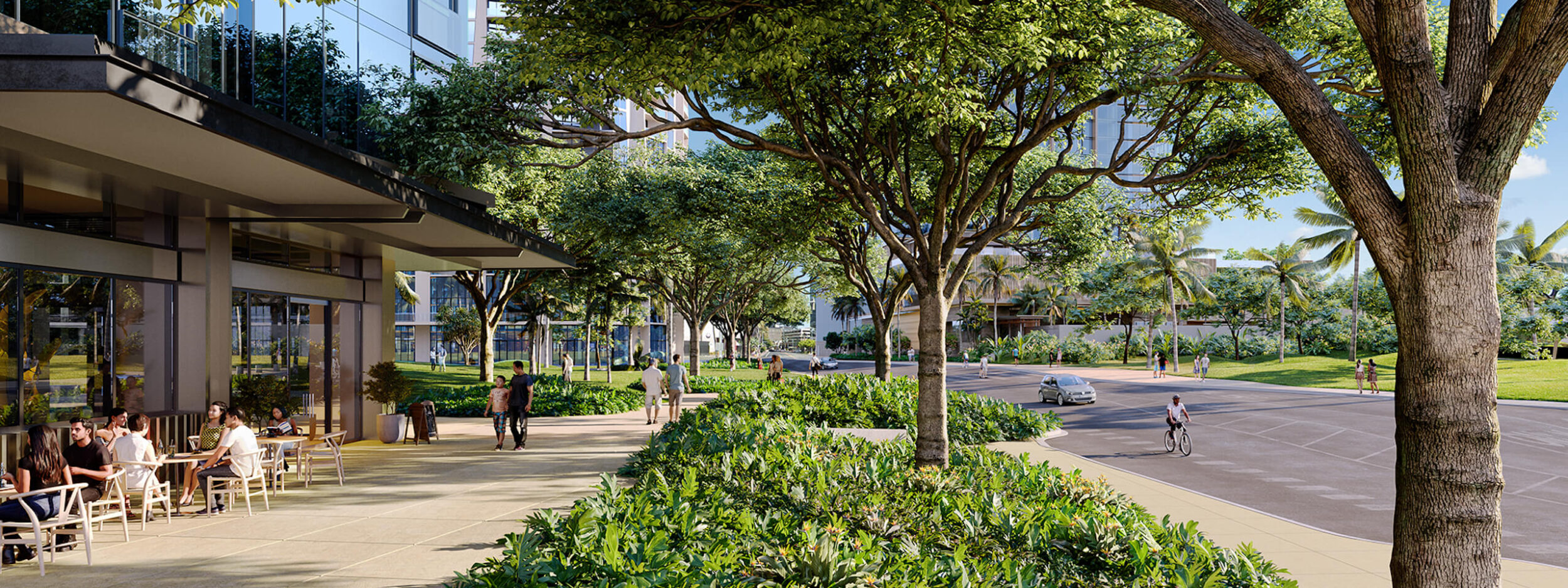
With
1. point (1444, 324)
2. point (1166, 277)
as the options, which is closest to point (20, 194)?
point (1444, 324)

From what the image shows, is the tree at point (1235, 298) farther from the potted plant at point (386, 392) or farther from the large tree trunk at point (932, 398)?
the potted plant at point (386, 392)

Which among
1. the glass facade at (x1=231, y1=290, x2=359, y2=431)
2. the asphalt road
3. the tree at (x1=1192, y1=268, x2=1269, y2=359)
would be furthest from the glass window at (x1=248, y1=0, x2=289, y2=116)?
the tree at (x1=1192, y1=268, x2=1269, y2=359)

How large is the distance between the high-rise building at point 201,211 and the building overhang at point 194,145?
0.07 ft

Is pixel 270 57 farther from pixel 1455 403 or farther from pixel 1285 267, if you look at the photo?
pixel 1285 267

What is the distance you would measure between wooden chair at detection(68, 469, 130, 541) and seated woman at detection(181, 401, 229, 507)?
2.32 ft

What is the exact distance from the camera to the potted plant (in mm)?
16969

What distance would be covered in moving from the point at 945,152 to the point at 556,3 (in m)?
5.83

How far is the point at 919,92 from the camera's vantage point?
9.40m

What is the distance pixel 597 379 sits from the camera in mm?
50344

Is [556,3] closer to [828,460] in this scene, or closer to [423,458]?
[828,460]

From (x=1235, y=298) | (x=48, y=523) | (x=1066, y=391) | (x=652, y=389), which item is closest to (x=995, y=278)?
(x=1235, y=298)

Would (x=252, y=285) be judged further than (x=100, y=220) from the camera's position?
Yes

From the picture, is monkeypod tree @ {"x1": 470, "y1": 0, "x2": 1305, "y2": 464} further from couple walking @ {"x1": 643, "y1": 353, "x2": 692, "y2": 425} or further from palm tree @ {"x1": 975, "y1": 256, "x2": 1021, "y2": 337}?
palm tree @ {"x1": 975, "y1": 256, "x2": 1021, "y2": 337}

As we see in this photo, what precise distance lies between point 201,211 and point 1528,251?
250 ft
